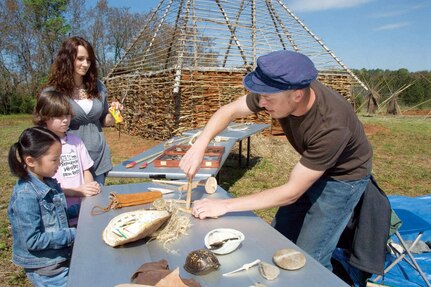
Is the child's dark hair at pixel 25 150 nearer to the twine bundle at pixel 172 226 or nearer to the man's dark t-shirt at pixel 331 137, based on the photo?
the twine bundle at pixel 172 226

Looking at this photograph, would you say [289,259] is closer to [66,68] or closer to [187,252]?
[187,252]

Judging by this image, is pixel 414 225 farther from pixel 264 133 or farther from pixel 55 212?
pixel 264 133

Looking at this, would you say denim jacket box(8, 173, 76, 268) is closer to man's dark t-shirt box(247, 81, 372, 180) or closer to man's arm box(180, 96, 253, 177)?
man's arm box(180, 96, 253, 177)

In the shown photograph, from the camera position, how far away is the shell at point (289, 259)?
1491 millimetres

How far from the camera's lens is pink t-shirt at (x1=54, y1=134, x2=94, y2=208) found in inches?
111

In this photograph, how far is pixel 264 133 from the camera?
1270 cm

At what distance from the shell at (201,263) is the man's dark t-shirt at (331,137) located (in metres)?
0.78

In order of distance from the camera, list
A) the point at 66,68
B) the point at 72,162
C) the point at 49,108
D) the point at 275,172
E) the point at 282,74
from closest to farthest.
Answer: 1. the point at 282,74
2. the point at 49,108
3. the point at 72,162
4. the point at 66,68
5. the point at 275,172

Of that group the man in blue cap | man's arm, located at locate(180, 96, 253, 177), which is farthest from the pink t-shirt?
the man in blue cap

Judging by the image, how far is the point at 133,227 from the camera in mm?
1676

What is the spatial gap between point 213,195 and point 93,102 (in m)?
1.57

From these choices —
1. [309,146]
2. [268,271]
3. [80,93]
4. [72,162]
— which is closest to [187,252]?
[268,271]

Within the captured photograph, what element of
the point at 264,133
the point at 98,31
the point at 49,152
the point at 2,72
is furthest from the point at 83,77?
the point at 98,31

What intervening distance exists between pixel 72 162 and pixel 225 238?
68.6 inches
